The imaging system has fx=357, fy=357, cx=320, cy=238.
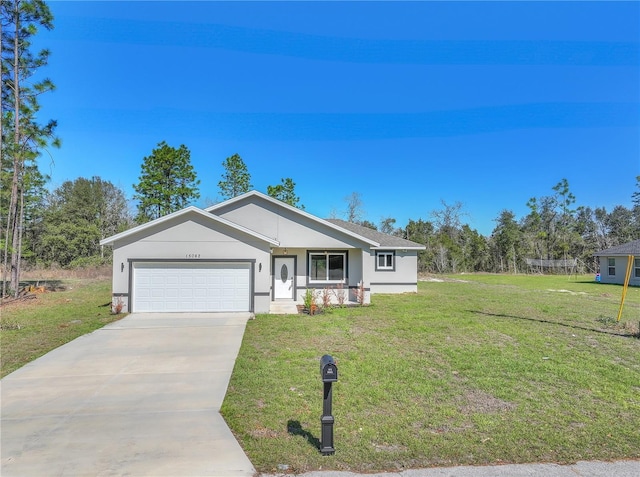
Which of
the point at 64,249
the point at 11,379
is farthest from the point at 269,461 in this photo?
the point at 64,249

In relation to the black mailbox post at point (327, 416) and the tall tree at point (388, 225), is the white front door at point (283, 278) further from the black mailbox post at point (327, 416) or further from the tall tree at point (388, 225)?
the tall tree at point (388, 225)

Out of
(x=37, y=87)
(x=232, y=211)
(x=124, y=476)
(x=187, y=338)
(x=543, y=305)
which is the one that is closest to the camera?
(x=124, y=476)

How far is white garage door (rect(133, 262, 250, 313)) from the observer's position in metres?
12.9

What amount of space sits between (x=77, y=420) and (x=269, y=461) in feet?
9.32

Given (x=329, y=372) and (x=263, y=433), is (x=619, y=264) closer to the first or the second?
(x=329, y=372)

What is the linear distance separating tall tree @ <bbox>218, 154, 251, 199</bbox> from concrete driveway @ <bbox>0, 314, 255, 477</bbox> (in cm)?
3099

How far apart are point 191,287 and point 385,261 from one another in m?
10.9

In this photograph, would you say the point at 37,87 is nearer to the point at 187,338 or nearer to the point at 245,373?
the point at 187,338

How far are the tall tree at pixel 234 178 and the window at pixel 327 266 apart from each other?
24.4 metres

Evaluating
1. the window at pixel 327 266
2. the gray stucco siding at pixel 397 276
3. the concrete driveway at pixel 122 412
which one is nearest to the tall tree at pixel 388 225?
the gray stucco siding at pixel 397 276

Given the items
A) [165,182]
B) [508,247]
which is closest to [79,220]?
[165,182]

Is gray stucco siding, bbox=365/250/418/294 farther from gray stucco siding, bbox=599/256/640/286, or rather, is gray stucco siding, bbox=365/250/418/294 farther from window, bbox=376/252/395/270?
gray stucco siding, bbox=599/256/640/286

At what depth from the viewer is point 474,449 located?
3.89 m

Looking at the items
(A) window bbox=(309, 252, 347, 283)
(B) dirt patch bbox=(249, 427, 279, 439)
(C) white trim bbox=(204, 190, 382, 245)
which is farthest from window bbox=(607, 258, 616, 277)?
(B) dirt patch bbox=(249, 427, 279, 439)
